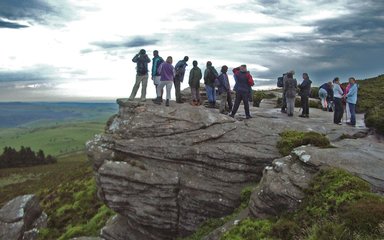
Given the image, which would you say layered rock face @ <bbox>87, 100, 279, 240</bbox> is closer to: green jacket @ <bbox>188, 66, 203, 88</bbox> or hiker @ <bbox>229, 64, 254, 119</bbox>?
hiker @ <bbox>229, 64, 254, 119</bbox>

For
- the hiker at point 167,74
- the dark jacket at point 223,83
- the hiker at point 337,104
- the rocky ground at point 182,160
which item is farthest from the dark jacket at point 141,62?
the hiker at point 337,104

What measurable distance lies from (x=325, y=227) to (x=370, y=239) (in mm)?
1918

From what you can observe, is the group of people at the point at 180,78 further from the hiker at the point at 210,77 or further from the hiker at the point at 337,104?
the hiker at the point at 337,104

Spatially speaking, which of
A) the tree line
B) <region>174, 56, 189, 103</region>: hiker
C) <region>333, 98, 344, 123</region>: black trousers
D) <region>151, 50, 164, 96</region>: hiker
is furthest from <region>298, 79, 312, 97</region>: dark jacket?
the tree line

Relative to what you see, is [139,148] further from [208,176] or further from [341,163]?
[341,163]

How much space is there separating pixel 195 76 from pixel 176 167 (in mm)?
8764

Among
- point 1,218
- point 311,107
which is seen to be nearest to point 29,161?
point 1,218

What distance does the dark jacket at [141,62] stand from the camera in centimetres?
3038

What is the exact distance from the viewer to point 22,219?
128 ft

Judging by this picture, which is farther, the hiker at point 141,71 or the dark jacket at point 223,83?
the dark jacket at point 223,83

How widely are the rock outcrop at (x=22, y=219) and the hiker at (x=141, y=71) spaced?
18386 mm

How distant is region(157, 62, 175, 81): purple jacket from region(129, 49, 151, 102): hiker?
188 cm

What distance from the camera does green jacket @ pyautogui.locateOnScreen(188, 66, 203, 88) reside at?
31109 mm

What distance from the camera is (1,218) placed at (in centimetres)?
3891
